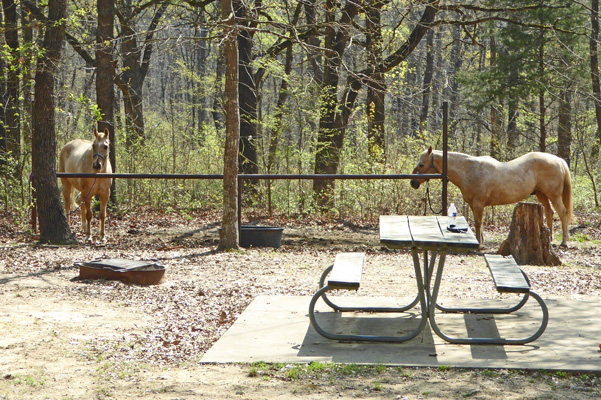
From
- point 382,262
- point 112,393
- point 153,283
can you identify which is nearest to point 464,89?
point 382,262

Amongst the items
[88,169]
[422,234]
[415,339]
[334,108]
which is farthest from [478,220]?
[88,169]

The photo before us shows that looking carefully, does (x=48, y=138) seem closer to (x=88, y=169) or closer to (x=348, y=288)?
(x=88, y=169)

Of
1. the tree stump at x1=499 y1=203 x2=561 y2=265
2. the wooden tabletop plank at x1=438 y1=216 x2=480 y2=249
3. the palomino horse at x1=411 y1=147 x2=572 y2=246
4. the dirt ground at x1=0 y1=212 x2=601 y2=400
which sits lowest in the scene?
the dirt ground at x1=0 y1=212 x2=601 y2=400

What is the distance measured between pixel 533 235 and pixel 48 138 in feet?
24.8

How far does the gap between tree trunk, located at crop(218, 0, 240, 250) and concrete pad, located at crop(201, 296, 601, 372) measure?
3578 mm

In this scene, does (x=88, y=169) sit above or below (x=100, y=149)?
below

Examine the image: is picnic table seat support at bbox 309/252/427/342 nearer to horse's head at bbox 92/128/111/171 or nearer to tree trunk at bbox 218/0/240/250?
tree trunk at bbox 218/0/240/250

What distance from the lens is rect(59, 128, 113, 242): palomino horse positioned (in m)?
11.1

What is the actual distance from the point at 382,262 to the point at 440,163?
8.09ft

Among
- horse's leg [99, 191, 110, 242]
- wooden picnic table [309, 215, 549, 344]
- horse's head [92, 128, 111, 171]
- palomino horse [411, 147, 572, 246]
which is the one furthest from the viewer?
horse's leg [99, 191, 110, 242]

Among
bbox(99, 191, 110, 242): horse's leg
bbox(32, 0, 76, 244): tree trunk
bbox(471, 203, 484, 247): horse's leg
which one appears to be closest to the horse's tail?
bbox(471, 203, 484, 247): horse's leg

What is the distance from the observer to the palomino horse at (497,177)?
1069 centimetres

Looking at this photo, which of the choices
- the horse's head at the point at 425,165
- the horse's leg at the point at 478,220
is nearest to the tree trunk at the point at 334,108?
the horse's head at the point at 425,165

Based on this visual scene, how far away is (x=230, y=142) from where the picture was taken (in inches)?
381
